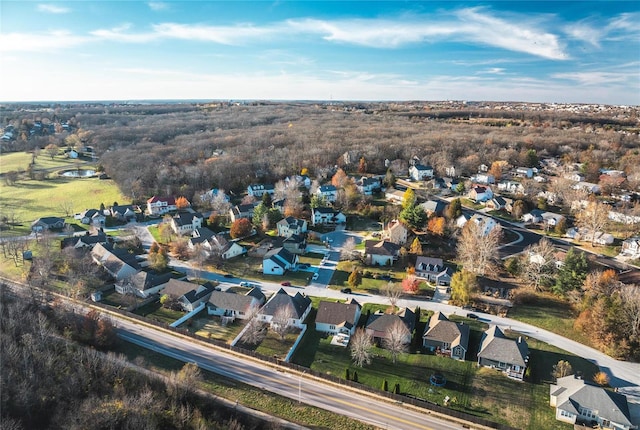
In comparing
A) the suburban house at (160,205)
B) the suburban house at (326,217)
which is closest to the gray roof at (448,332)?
the suburban house at (326,217)

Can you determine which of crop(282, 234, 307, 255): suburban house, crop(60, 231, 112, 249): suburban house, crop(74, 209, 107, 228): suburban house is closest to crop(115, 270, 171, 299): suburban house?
crop(60, 231, 112, 249): suburban house

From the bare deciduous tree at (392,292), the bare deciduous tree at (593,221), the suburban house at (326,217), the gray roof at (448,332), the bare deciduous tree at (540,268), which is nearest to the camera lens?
the gray roof at (448,332)

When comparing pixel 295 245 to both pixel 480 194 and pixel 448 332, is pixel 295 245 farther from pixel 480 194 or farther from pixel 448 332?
pixel 480 194

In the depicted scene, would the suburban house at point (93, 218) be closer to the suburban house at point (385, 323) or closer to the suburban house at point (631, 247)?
the suburban house at point (385, 323)

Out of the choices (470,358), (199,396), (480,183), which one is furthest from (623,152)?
(199,396)

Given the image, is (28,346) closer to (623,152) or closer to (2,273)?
(2,273)

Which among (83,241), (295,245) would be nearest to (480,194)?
(295,245)
